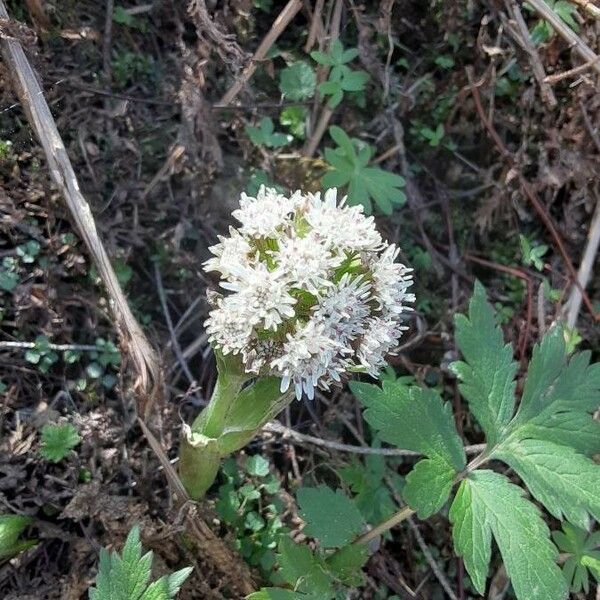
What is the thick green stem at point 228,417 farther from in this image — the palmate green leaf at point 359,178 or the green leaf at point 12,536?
the palmate green leaf at point 359,178

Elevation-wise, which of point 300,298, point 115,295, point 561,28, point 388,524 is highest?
point 561,28

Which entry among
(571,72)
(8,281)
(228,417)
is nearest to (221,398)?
(228,417)

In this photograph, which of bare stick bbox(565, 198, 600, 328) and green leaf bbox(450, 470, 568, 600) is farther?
bare stick bbox(565, 198, 600, 328)

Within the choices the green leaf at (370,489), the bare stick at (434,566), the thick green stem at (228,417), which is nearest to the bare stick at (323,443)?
the green leaf at (370,489)

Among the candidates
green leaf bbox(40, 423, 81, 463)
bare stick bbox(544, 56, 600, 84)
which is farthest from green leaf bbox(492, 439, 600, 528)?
bare stick bbox(544, 56, 600, 84)

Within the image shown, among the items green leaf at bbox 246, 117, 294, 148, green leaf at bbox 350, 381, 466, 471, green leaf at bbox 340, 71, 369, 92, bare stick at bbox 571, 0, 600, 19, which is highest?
bare stick at bbox 571, 0, 600, 19

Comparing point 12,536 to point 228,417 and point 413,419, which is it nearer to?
point 228,417

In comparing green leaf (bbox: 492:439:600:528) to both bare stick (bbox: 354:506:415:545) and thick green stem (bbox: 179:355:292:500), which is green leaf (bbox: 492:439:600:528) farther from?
thick green stem (bbox: 179:355:292:500)

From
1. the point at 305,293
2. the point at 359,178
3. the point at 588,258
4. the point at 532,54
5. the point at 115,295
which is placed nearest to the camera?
the point at 305,293
